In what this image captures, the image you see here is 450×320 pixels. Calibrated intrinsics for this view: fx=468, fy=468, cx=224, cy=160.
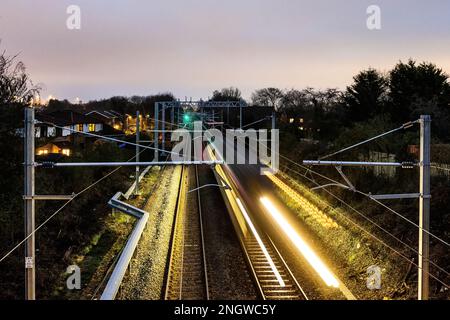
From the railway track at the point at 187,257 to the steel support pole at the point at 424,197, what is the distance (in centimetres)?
458

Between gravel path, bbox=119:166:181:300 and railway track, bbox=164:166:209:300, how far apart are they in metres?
0.25

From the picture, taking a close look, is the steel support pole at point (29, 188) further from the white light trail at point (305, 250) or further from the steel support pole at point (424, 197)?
the white light trail at point (305, 250)

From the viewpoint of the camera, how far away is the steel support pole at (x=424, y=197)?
26.5 feet

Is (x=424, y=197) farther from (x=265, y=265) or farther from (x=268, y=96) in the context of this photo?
(x=268, y=96)

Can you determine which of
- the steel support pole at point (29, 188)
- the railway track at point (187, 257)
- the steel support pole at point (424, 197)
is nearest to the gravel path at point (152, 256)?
the railway track at point (187, 257)

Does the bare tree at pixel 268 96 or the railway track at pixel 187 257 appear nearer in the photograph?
the railway track at pixel 187 257

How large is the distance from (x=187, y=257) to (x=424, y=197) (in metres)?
7.31

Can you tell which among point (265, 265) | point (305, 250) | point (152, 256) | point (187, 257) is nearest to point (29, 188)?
point (152, 256)

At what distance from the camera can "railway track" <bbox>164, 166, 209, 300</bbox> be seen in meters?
10.8

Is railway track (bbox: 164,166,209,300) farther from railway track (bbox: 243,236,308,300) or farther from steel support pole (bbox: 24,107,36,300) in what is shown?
steel support pole (bbox: 24,107,36,300)

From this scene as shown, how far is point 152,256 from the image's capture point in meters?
13.2

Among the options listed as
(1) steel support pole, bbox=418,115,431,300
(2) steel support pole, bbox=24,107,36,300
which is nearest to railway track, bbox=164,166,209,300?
(2) steel support pole, bbox=24,107,36,300

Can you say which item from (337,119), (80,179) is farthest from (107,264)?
(337,119)
